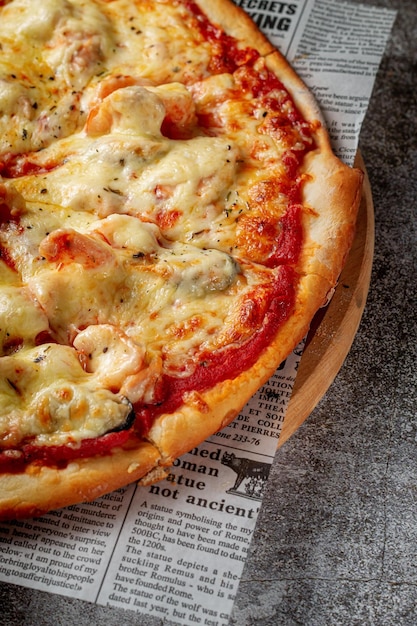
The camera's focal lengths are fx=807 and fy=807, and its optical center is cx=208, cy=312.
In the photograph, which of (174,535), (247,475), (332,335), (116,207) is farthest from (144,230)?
(174,535)

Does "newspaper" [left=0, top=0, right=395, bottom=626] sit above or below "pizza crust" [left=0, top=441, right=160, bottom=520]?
below

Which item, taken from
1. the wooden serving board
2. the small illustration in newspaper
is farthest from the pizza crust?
the wooden serving board

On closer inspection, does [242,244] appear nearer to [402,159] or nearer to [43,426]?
[43,426]

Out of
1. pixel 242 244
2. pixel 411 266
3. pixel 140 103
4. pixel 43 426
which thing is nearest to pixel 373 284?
pixel 411 266

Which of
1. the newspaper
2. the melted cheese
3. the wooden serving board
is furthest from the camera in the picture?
the wooden serving board

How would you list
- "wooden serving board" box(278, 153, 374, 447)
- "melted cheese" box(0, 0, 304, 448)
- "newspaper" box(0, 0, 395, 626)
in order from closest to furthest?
"newspaper" box(0, 0, 395, 626) → "melted cheese" box(0, 0, 304, 448) → "wooden serving board" box(278, 153, 374, 447)

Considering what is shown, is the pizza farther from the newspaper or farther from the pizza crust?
the newspaper

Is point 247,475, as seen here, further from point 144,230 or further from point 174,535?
point 144,230
